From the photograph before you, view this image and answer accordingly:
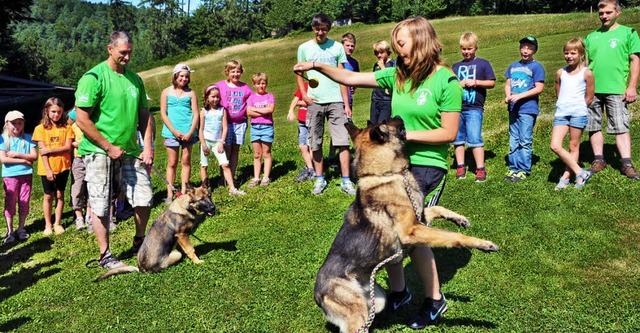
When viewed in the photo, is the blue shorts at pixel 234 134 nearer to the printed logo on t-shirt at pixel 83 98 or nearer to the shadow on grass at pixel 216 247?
the shadow on grass at pixel 216 247

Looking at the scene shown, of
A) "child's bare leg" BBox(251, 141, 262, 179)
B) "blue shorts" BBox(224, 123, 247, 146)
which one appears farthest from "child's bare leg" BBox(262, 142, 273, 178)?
"blue shorts" BBox(224, 123, 247, 146)

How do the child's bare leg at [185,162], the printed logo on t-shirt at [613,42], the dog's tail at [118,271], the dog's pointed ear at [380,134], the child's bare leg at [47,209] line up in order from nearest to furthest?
the dog's pointed ear at [380,134] < the dog's tail at [118,271] < the printed logo on t-shirt at [613,42] < the child's bare leg at [47,209] < the child's bare leg at [185,162]

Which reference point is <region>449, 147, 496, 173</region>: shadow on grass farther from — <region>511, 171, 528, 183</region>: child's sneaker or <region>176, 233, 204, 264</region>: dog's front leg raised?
<region>176, 233, 204, 264</region>: dog's front leg raised

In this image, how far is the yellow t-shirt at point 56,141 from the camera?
8.39m

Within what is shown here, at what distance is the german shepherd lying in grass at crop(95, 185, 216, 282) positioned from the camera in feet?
19.5

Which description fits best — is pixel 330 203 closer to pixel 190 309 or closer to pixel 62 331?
pixel 190 309

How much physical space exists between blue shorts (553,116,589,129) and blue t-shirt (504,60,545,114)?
0.69 meters

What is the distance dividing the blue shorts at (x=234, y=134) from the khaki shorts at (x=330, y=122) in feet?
5.63

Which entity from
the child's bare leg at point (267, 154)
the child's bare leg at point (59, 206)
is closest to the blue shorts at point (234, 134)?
the child's bare leg at point (267, 154)

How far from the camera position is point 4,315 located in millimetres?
5410

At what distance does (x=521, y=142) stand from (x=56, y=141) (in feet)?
26.8

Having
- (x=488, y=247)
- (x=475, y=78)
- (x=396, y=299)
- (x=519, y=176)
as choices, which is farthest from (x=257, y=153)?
(x=488, y=247)

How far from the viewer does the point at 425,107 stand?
380cm

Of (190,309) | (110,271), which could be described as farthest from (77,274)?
(190,309)
